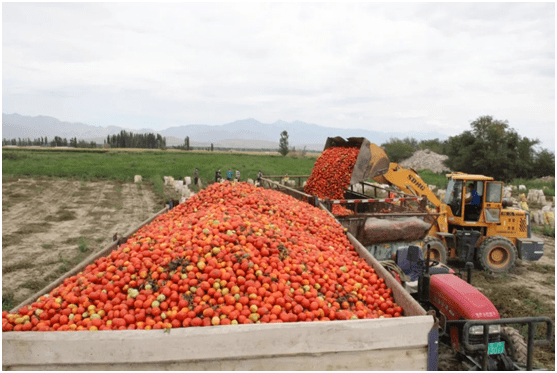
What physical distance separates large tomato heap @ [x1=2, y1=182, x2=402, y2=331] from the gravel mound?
50345 mm

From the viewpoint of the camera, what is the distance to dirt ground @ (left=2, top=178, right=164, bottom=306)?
8.53 metres

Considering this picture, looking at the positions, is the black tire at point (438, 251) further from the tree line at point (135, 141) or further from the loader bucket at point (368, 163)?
the tree line at point (135, 141)

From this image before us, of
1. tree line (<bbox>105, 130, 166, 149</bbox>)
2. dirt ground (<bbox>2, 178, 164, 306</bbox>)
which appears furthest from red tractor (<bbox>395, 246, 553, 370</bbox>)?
tree line (<bbox>105, 130, 166, 149</bbox>)

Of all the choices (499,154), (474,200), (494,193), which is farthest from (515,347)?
(499,154)

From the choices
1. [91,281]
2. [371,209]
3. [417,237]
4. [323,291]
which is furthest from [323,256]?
[371,209]

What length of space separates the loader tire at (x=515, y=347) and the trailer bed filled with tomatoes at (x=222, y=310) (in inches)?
79.7

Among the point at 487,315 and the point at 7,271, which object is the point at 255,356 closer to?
the point at 487,315

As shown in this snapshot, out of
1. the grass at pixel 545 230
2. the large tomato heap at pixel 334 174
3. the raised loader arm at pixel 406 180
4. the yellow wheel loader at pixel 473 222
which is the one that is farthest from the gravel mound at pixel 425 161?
the large tomato heap at pixel 334 174

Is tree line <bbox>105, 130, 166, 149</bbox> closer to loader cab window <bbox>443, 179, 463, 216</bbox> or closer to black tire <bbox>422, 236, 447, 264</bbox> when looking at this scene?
loader cab window <bbox>443, 179, 463, 216</bbox>

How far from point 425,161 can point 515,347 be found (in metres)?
56.2

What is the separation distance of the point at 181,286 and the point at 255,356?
1023 millimetres

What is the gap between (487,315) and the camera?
446 cm

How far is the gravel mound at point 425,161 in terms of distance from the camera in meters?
52.2

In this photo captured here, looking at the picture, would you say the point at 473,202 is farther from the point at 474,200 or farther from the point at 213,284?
the point at 213,284
